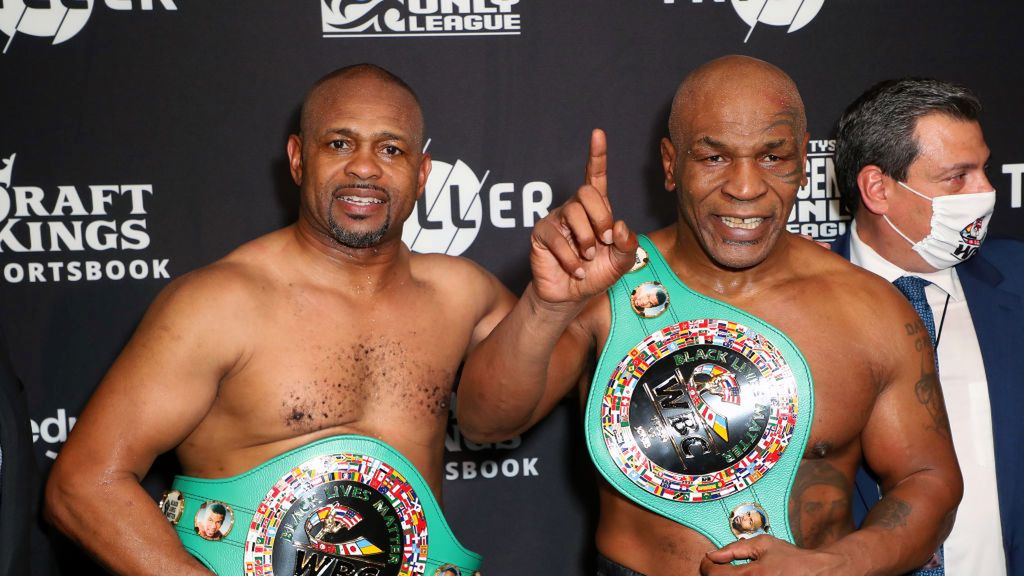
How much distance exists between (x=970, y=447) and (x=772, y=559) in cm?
72

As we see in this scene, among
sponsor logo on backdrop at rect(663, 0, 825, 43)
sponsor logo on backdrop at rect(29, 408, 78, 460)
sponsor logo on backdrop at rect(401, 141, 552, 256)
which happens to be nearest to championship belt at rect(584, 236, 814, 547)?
sponsor logo on backdrop at rect(401, 141, 552, 256)

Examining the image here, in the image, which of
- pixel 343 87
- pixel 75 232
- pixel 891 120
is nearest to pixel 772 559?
pixel 891 120

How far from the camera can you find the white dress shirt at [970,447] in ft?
7.14

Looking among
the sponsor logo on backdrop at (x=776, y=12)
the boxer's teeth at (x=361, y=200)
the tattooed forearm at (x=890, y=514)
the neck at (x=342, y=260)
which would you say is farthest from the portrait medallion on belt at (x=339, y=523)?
the sponsor logo on backdrop at (x=776, y=12)

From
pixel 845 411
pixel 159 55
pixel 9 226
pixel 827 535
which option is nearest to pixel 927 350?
pixel 845 411

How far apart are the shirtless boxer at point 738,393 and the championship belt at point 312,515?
0.21 meters

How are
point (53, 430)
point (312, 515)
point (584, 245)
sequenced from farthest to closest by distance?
point (53, 430) → point (312, 515) → point (584, 245)

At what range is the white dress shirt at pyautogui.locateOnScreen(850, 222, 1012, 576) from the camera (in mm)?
2178

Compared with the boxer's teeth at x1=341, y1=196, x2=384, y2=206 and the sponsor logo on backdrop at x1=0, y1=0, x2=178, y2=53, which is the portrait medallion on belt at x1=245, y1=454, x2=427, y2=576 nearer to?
the boxer's teeth at x1=341, y1=196, x2=384, y2=206

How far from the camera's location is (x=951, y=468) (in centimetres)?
192

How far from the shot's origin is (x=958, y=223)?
2215mm

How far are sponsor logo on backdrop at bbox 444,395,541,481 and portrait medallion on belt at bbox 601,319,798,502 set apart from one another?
2.84ft

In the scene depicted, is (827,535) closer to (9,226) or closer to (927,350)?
(927,350)

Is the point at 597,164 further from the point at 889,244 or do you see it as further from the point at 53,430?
the point at 53,430
